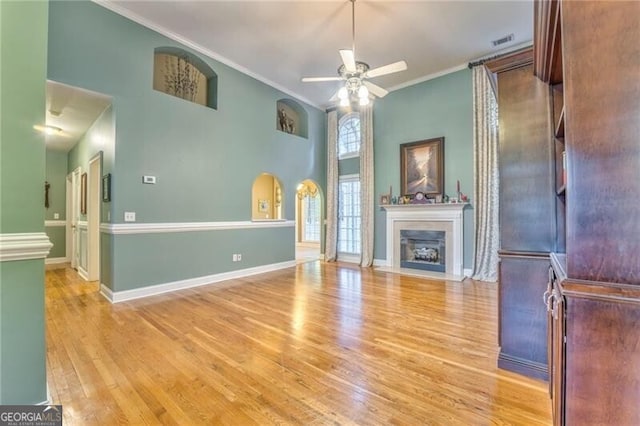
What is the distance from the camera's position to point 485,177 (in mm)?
5145

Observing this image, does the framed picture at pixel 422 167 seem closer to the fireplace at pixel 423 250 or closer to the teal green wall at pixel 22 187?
the fireplace at pixel 423 250

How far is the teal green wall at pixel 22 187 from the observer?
1.51 metres

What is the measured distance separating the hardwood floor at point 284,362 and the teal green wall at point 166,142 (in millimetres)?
1040

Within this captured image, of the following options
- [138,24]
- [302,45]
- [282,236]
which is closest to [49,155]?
[138,24]

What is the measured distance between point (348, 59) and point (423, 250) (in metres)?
4.16

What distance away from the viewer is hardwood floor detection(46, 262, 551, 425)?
174 cm

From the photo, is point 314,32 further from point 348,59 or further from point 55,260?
point 55,260

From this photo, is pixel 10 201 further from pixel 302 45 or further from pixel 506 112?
pixel 302 45

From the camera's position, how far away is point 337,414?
1.71 meters

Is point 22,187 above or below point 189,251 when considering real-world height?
above

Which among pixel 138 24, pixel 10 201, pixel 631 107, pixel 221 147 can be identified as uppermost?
pixel 138 24

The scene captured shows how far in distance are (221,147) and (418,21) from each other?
3.71m

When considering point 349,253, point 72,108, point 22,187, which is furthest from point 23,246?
point 349,253

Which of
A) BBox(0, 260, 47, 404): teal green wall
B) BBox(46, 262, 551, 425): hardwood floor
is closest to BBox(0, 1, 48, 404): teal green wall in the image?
BBox(0, 260, 47, 404): teal green wall
